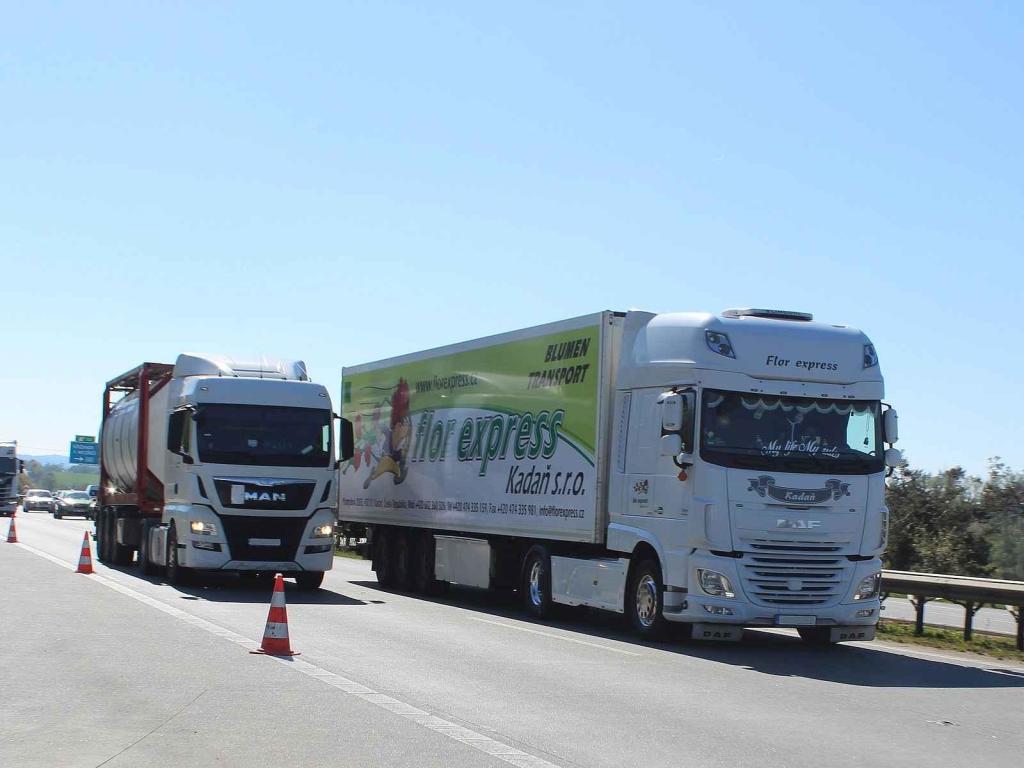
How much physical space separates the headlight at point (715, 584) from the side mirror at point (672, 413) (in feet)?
5.39

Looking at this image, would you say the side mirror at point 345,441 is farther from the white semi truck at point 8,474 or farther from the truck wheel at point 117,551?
the white semi truck at point 8,474

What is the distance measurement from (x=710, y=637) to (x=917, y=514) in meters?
25.9

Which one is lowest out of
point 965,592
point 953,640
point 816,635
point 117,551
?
point 117,551

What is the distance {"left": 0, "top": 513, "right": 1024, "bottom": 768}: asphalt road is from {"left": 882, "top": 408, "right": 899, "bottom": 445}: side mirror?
2616mm

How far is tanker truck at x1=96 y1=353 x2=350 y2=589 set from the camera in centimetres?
2167

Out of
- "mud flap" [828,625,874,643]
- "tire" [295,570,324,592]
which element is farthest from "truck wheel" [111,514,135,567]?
"mud flap" [828,625,874,643]

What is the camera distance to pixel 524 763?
26.8ft

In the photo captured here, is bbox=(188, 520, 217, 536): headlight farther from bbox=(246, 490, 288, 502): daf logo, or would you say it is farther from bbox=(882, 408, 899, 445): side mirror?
bbox=(882, 408, 899, 445): side mirror

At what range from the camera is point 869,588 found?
52.9ft

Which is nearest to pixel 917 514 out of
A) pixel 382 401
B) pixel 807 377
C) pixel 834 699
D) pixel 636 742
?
pixel 382 401

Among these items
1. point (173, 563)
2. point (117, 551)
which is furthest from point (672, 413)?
point (117, 551)

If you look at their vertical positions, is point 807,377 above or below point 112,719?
above

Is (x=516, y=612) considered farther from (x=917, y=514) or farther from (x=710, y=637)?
(x=917, y=514)

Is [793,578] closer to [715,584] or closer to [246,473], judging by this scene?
[715,584]
